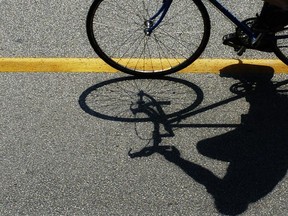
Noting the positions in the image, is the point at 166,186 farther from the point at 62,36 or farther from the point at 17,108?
the point at 62,36

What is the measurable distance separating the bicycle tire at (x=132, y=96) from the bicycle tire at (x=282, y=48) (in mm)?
715

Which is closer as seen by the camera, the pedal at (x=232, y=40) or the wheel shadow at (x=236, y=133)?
the wheel shadow at (x=236, y=133)

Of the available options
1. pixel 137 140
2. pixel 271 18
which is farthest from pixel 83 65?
pixel 271 18

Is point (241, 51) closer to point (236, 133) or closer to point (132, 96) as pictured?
point (236, 133)

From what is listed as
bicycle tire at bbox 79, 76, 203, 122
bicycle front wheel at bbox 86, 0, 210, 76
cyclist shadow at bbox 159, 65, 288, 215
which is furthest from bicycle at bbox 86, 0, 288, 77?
cyclist shadow at bbox 159, 65, 288, 215

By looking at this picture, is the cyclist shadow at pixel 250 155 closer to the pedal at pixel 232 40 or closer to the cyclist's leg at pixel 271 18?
the pedal at pixel 232 40

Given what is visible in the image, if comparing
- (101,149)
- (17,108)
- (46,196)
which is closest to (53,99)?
(17,108)

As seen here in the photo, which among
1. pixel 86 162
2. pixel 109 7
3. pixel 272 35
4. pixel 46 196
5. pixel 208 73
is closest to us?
pixel 46 196

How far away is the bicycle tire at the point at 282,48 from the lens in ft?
16.3

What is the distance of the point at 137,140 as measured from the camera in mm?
4516

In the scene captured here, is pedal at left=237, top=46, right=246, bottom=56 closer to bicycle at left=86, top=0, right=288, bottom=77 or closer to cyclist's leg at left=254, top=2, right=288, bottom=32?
bicycle at left=86, top=0, right=288, bottom=77

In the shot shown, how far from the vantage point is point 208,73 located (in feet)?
17.1

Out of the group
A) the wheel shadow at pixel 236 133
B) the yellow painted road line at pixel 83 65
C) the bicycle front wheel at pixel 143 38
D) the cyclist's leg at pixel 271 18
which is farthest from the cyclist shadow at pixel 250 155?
the bicycle front wheel at pixel 143 38

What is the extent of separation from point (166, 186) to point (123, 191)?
30 cm
